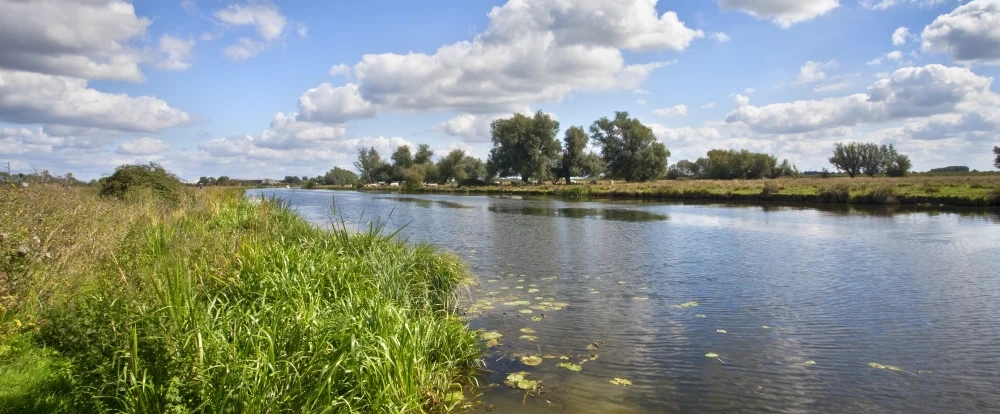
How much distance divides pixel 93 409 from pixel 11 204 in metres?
4.05

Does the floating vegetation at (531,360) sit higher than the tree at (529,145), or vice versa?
the tree at (529,145)

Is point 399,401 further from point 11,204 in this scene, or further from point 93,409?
point 11,204

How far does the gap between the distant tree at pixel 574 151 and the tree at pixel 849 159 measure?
4472cm

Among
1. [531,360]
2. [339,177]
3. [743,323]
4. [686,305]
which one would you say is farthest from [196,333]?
[339,177]

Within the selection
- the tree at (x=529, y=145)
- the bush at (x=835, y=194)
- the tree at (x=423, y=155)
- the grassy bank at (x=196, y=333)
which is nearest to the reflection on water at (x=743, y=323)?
the grassy bank at (x=196, y=333)

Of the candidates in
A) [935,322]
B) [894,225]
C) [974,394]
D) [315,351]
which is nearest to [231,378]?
[315,351]

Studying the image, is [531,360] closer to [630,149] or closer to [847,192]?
[847,192]

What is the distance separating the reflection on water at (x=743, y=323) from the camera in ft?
21.4

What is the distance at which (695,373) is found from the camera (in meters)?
7.16

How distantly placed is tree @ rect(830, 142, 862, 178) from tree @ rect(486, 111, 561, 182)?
162 feet

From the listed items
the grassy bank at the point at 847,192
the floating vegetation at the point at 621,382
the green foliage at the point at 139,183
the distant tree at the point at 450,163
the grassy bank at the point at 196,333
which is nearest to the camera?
the grassy bank at the point at 196,333

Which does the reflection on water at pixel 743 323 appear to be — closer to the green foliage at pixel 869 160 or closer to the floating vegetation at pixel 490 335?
the floating vegetation at pixel 490 335

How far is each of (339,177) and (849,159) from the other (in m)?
121

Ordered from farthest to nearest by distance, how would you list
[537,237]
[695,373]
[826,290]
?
[537,237] → [826,290] → [695,373]
